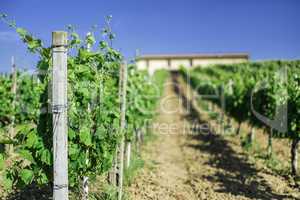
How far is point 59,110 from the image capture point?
3.88 metres

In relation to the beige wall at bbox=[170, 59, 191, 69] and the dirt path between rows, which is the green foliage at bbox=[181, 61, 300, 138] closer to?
the dirt path between rows

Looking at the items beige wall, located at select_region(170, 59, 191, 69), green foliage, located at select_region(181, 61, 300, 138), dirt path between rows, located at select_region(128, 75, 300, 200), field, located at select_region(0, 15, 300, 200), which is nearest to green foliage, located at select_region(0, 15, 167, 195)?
field, located at select_region(0, 15, 300, 200)

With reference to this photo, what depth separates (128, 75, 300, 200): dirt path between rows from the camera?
23.3 feet

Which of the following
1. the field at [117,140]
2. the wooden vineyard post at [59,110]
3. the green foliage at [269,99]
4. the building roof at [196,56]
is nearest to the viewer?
the wooden vineyard post at [59,110]

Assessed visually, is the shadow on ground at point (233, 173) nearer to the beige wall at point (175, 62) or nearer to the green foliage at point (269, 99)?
the green foliage at point (269, 99)

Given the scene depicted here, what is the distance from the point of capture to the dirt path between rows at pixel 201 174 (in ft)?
23.3

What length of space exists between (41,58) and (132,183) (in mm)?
3721

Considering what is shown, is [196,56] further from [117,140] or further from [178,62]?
[117,140]

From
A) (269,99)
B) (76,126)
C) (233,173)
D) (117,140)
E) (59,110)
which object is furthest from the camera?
(269,99)

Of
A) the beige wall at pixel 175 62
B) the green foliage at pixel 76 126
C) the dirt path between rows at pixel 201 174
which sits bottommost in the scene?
the dirt path between rows at pixel 201 174

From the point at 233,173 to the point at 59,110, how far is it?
569cm

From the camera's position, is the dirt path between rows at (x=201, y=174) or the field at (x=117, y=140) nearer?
the field at (x=117, y=140)

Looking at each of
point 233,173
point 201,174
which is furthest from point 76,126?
point 233,173

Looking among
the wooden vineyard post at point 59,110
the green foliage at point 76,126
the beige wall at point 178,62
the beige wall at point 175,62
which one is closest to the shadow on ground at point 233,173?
the green foliage at point 76,126
